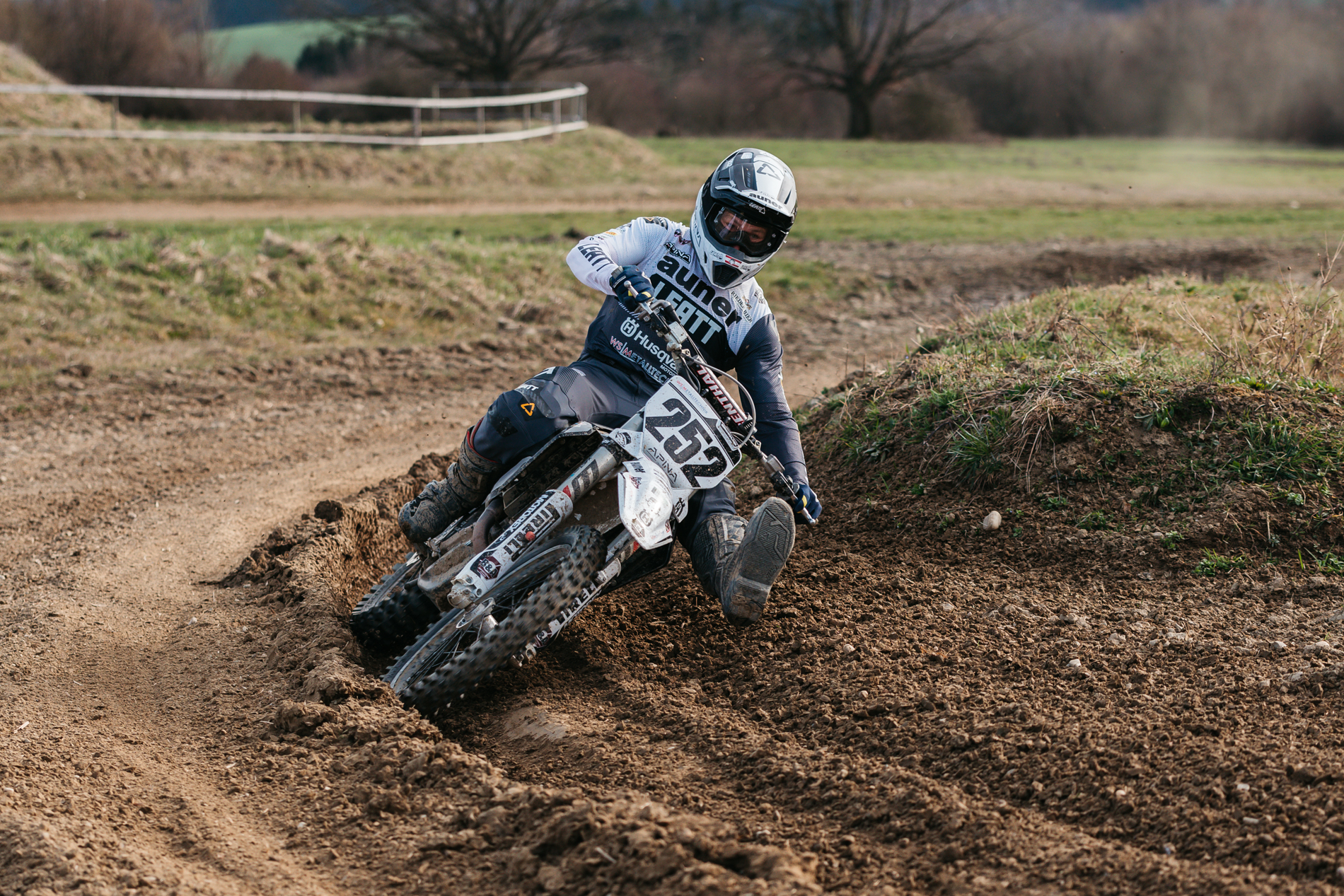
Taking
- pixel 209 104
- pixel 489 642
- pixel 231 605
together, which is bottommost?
pixel 231 605

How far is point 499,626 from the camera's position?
14.4 feet

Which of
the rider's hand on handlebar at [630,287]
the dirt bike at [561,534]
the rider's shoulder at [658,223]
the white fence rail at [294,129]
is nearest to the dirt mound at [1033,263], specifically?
the rider's shoulder at [658,223]

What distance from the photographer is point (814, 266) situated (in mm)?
15430

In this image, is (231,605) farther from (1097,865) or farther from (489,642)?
(1097,865)

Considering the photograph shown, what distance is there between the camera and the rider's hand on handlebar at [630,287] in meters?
4.91

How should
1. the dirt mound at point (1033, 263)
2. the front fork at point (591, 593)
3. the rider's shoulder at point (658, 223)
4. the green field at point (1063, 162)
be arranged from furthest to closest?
the green field at point (1063, 162) → the dirt mound at point (1033, 263) → the rider's shoulder at point (658, 223) → the front fork at point (591, 593)

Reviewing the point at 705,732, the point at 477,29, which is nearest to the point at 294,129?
the point at 477,29

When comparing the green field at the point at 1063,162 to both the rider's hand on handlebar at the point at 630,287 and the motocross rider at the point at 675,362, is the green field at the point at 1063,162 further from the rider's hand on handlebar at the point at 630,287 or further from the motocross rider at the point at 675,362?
the rider's hand on handlebar at the point at 630,287

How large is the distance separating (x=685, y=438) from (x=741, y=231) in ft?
3.90

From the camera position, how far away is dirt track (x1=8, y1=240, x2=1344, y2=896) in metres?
3.40

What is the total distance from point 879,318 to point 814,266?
2.24 m

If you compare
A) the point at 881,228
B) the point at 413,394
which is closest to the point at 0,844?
the point at 413,394

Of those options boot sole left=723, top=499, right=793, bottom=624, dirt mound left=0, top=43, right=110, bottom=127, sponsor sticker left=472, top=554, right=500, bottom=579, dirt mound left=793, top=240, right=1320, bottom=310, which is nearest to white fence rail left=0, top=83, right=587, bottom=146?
dirt mound left=0, top=43, right=110, bottom=127

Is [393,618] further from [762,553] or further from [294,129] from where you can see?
[294,129]
